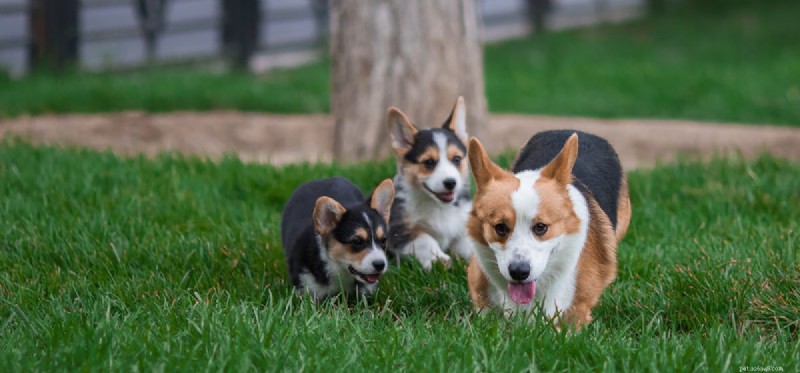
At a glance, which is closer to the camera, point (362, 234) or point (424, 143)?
point (362, 234)

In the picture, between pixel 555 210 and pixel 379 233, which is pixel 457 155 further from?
pixel 555 210

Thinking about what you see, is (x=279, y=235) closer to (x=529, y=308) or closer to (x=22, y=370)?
(x=529, y=308)

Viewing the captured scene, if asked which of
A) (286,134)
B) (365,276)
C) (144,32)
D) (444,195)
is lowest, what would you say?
(286,134)

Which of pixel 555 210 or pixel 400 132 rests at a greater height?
pixel 555 210

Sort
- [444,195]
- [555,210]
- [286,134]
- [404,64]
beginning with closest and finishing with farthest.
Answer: [555,210]
[444,195]
[404,64]
[286,134]

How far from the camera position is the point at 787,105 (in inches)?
480

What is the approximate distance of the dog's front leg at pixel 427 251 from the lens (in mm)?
5699

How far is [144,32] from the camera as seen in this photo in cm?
1531

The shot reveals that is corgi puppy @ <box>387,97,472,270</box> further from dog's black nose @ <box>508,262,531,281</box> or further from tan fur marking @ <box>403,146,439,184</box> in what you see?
dog's black nose @ <box>508,262,531,281</box>

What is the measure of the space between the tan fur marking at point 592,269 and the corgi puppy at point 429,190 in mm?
1340

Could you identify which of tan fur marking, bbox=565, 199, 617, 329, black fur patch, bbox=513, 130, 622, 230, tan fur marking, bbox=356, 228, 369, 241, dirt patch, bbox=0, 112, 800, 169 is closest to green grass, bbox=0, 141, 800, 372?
tan fur marking, bbox=565, 199, 617, 329

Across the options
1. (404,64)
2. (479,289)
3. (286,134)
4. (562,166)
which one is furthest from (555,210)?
(286,134)

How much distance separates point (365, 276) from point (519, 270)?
1.06 meters

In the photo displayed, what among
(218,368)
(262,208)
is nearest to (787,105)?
(262,208)
